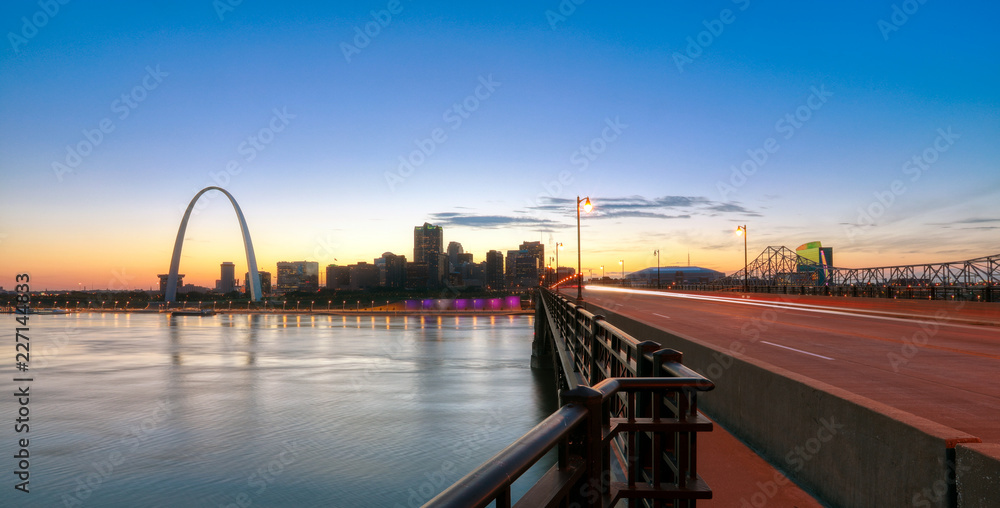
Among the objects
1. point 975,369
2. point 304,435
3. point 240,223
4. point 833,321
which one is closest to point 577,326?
point 975,369

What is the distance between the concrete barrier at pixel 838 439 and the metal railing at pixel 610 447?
1.58 metres

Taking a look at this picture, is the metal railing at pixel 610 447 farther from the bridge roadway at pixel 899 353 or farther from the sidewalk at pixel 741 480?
the bridge roadway at pixel 899 353

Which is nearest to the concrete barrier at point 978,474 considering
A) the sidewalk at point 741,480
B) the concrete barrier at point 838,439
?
the concrete barrier at point 838,439

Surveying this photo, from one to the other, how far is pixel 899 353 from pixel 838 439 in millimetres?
11048

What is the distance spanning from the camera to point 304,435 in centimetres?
3612

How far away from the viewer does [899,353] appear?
15297 mm

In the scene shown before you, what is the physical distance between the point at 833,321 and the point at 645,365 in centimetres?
2359

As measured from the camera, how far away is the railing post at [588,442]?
11.1 feet

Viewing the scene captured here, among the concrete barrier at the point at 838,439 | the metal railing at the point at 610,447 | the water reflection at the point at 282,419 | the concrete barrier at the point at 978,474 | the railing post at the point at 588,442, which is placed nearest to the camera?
the metal railing at the point at 610,447

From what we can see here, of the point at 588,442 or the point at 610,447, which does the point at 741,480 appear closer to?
the point at 610,447

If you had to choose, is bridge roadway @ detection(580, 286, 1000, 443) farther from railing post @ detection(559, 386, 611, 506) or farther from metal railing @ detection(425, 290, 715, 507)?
railing post @ detection(559, 386, 611, 506)

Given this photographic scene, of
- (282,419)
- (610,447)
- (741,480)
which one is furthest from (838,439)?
(282,419)

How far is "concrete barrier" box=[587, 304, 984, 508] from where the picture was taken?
4805 mm

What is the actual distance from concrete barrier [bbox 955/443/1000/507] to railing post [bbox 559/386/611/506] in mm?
2559
